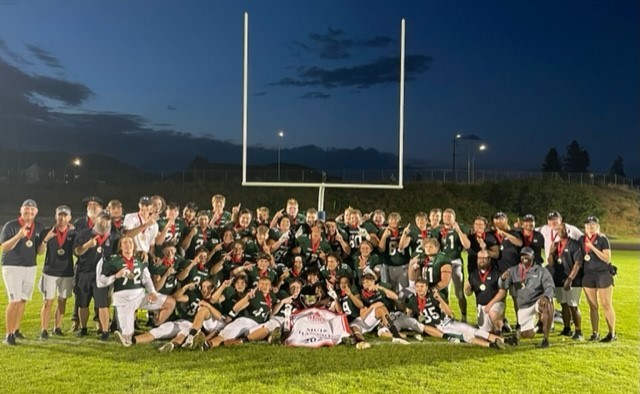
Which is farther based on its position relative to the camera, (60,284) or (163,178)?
(163,178)

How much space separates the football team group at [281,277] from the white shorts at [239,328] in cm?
1

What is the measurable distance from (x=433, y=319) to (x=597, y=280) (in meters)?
1.74

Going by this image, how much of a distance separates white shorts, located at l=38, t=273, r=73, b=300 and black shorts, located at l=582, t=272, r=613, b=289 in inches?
210

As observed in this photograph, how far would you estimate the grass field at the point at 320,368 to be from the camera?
157 inches

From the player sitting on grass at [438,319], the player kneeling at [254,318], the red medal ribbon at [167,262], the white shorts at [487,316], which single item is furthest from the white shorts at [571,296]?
the red medal ribbon at [167,262]

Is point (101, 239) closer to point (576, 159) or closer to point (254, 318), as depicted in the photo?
point (254, 318)

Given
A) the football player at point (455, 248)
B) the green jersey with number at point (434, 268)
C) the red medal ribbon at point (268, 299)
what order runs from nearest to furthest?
the red medal ribbon at point (268, 299) → the green jersey with number at point (434, 268) → the football player at point (455, 248)

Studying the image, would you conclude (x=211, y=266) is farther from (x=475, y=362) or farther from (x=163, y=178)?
(x=163, y=178)

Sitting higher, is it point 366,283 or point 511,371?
point 366,283

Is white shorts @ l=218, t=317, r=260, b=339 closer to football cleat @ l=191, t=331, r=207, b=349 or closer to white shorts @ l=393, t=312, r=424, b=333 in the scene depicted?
football cleat @ l=191, t=331, r=207, b=349

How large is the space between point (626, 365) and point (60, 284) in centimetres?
542

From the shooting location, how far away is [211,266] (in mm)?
5855

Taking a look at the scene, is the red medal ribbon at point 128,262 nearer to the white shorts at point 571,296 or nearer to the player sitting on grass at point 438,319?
the player sitting on grass at point 438,319

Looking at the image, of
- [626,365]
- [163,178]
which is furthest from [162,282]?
[163,178]
